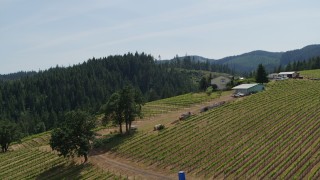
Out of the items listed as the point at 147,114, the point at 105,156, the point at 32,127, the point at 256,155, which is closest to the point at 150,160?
the point at 105,156

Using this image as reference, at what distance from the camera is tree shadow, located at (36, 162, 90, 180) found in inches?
2419

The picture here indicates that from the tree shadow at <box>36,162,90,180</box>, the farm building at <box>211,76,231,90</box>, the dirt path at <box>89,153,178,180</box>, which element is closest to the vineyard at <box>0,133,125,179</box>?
the tree shadow at <box>36,162,90,180</box>

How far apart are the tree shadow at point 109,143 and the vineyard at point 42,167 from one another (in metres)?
6.51

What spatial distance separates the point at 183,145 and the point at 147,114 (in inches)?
1409

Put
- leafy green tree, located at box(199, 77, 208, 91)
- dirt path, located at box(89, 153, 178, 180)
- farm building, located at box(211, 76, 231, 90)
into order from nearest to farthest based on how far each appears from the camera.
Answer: dirt path, located at box(89, 153, 178, 180) → farm building, located at box(211, 76, 231, 90) → leafy green tree, located at box(199, 77, 208, 91)

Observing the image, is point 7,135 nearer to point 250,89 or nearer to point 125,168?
point 125,168

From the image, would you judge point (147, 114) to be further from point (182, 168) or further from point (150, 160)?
point (182, 168)

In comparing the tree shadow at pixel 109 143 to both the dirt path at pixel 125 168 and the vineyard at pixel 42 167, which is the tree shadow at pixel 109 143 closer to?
the dirt path at pixel 125 168

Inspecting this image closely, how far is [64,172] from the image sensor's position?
63781mm

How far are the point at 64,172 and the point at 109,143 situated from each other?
1549 cm

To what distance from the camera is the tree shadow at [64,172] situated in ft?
202

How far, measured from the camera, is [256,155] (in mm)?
57344

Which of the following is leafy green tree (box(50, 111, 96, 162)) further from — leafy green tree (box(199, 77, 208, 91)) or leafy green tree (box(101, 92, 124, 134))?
leafy green tree (box(199, 77, 208, 91))

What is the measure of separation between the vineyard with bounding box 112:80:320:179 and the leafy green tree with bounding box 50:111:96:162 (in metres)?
7.93
